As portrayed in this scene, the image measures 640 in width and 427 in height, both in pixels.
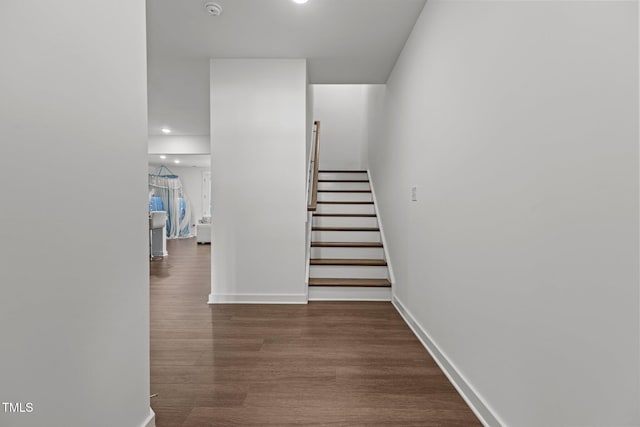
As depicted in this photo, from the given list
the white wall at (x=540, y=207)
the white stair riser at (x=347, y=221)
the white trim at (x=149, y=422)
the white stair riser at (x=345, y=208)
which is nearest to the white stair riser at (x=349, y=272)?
the white stair riser at (x=347, y=221)

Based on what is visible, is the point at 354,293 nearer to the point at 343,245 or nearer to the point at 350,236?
the point at 343,245

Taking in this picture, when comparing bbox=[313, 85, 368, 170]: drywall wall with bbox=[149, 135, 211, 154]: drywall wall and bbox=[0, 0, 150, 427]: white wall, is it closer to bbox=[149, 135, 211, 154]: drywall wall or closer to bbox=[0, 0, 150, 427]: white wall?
bbox=[149, 135, 211, 154]: drywall wall

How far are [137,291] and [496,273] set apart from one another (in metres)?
1.50

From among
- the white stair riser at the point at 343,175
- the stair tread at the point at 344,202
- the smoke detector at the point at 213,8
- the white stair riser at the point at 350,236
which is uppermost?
the smoke detector at the point at 213,8

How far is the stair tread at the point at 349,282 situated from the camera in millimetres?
3164

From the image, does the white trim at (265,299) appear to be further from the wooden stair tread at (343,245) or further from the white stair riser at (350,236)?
the white stair riser at (350,236)

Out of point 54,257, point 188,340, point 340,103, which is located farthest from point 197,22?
point 340,103

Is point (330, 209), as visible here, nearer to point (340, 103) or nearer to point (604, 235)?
point (340, 103)

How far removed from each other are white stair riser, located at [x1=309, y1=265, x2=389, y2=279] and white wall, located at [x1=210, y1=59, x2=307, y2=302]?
311 millimetres

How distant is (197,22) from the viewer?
97.3 inches

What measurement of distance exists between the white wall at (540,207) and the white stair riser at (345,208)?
241cm

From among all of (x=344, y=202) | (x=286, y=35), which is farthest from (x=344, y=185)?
(x=286, y=35)

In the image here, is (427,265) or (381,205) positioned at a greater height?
(381,205)

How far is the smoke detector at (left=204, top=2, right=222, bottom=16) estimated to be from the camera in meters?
2.25
